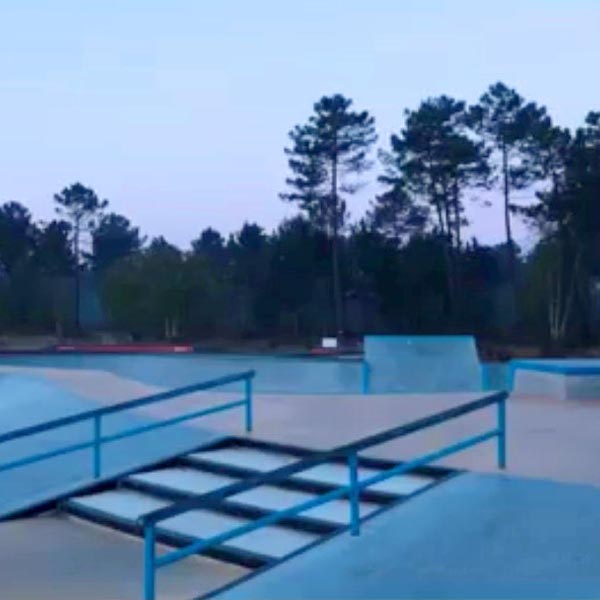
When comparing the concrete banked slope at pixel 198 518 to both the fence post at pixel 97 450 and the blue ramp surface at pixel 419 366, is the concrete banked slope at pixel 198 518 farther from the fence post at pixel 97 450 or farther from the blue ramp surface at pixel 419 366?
the blue ramp surface at pixel 419 366

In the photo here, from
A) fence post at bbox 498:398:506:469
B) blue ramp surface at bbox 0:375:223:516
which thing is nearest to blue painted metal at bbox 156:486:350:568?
fence post at bbox 498:398:506:469

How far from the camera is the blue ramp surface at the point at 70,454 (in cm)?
1173

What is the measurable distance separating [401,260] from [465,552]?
35631 mm

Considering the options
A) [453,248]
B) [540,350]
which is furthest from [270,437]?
[453,248]

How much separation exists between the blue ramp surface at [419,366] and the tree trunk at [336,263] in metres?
22.9

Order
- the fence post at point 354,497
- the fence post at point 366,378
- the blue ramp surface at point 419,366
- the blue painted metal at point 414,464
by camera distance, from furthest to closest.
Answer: the blue ramp surface at point 419,366, the fence post at point 366,378, the blue painted metal at point 414,464, the fence post at point 354,497

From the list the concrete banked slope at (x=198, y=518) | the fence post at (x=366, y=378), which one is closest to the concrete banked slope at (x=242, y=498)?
the concrete banked slope at (x=198, y=518)

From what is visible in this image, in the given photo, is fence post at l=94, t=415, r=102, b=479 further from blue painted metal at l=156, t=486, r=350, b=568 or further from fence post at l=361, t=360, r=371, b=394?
fence post at l=361, t=360, r=371, b=394

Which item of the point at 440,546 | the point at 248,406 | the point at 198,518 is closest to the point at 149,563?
the point at 440,546

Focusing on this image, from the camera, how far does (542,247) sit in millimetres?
40656

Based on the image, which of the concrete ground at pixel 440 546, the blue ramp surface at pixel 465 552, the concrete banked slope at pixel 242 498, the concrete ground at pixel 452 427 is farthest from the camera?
the concrete ground at pixel 452 427

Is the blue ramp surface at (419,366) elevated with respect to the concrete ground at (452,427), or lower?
elevated

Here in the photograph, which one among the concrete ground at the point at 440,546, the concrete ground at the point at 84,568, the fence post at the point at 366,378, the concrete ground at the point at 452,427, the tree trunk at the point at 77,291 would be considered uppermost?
the tree trunk at the point at 77,291

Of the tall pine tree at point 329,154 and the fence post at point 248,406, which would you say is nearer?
the fence post at point 248,406
